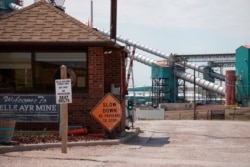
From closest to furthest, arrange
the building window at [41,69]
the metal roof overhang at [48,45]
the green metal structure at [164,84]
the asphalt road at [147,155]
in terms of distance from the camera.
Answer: the asphalt road at [147,155] < the metal roof overhang at [48,45] < the building window at [41,69] < the green metal structure at [164,84]

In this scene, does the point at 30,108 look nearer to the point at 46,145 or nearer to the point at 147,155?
the point at 46,145

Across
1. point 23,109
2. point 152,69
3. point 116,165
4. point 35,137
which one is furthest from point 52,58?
point 152,69

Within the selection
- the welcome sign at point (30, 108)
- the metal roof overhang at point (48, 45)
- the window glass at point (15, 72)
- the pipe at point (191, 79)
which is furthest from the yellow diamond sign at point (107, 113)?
the pipe at point (191, 79)

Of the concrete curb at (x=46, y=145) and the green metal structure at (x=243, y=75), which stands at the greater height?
the green metal structure at (x=243, y=75)

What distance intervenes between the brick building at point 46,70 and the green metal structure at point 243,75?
142 feet

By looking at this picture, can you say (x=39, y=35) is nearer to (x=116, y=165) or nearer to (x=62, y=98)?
(x=62, y=98)

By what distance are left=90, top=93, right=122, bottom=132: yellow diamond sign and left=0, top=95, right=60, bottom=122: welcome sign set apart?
5.39ft

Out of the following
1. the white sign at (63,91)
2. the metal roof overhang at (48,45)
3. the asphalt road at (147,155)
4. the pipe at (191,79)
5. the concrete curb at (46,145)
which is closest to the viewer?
the asphalt road at (147,155)

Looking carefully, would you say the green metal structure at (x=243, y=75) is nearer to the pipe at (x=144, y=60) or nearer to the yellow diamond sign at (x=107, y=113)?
the pipe at (x=144, y=60)

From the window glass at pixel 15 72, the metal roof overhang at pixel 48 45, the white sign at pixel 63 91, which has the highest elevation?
the metal roof overhang at pixel 48 45

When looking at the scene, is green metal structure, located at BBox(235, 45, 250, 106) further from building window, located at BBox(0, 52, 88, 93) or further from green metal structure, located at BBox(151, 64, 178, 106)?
building window, located at BBox(0, 52, 88, 93)

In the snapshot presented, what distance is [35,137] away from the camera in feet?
48.7

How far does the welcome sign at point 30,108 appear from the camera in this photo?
16.3 m

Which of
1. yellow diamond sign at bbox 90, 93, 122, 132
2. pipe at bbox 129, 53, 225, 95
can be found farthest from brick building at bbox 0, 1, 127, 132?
pipe at bbox 129, 53, 225, 95
